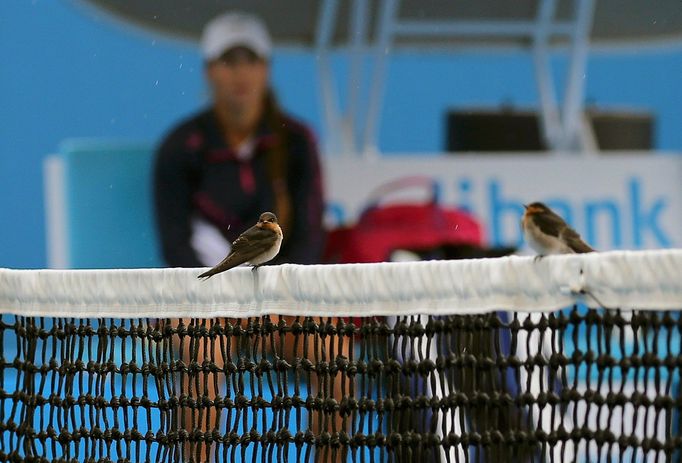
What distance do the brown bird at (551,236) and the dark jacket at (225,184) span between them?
289 cm

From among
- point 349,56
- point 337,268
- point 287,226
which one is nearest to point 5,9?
point 349,56

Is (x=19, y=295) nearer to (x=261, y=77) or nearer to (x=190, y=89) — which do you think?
(x=261, y=77)

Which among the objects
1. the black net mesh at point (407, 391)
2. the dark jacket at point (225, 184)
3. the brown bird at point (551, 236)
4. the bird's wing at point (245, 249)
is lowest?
the black net mesh at point (407, 391)

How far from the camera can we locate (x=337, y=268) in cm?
169

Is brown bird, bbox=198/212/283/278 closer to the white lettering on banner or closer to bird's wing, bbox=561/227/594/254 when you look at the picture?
bird's wing, bbox=561/227/594/254

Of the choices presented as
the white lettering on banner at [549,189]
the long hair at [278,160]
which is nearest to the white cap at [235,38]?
the long hair at [278,160]

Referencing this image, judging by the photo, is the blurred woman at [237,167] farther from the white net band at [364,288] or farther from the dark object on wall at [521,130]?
the white net band at [364,288]

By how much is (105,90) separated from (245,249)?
4330mm

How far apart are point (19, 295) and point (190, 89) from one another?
406 cm

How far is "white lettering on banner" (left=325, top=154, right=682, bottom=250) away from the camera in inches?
217

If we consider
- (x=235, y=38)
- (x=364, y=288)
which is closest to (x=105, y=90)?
(x=235, y=38)

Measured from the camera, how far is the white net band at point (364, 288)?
1.43m

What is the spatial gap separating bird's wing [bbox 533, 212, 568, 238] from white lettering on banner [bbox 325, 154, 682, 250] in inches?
135

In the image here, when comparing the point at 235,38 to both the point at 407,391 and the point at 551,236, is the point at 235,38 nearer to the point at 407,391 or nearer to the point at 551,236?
the point at 551,236
